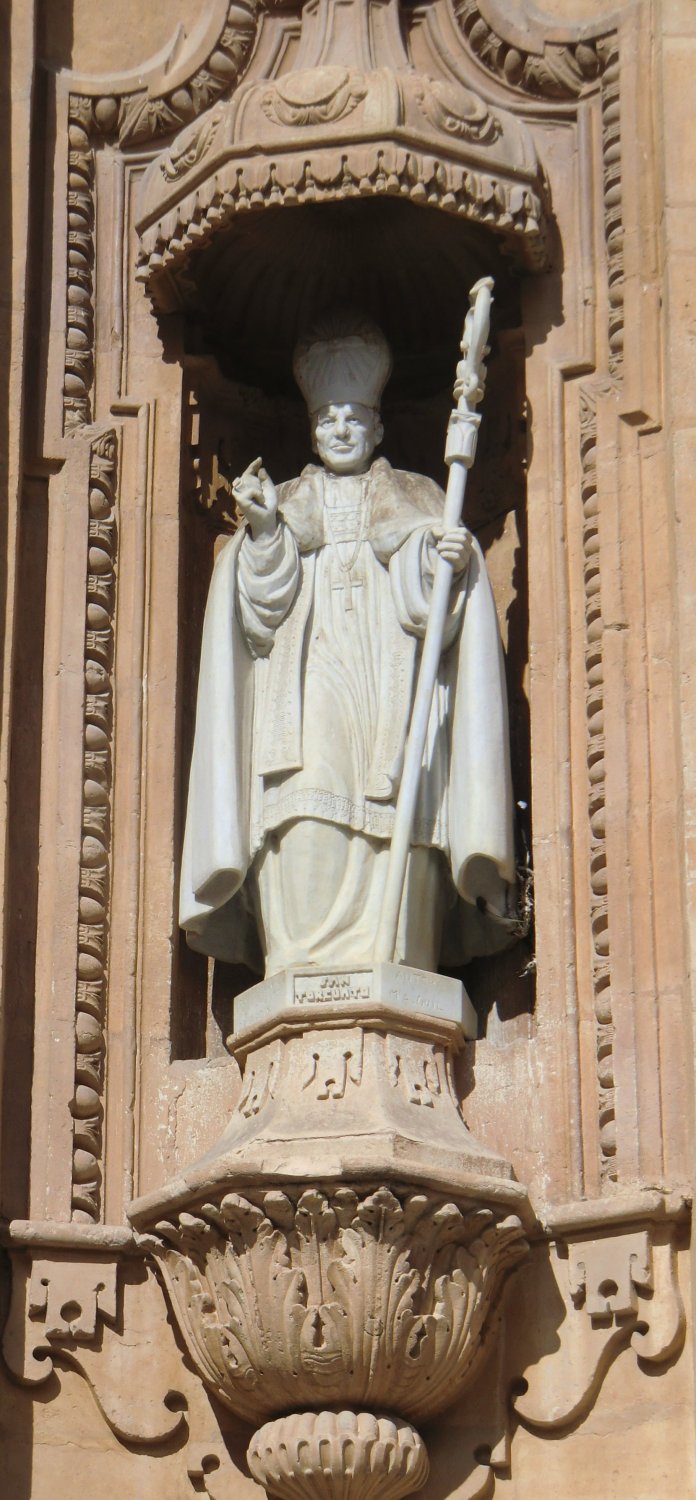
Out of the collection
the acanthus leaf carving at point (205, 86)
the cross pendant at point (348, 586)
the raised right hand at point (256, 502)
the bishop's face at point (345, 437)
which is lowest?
the cross pendant at point (348, 586)

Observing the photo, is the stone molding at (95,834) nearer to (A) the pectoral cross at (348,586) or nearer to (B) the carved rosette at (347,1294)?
(B) the carved rosette at (347,1294)

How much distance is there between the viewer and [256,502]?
9.27 meters

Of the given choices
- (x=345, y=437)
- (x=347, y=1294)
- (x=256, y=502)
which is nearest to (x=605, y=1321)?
(x=347, y=1294)

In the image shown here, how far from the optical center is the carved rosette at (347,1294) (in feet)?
27.1

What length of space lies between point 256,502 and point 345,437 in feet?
1.33

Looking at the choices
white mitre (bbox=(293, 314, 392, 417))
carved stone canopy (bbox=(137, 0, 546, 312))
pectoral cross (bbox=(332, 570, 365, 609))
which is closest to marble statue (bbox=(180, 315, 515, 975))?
pectoral cross (bbox=(332, 570, 365, 609))

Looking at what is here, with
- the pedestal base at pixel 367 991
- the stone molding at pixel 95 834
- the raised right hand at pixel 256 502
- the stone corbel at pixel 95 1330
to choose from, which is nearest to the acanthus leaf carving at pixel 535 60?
the raised right hand at pixel 256 502

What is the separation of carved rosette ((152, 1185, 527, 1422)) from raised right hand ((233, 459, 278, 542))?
1.93 metres

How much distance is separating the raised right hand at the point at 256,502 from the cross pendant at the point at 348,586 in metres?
0.23

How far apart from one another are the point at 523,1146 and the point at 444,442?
2379mm

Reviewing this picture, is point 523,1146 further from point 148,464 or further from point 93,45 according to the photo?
point 93,45

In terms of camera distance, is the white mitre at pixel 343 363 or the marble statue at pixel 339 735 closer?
the marble statue at pixel 339 735

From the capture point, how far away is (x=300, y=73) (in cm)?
954

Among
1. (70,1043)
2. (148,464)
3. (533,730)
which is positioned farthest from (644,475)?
(70,1043)
